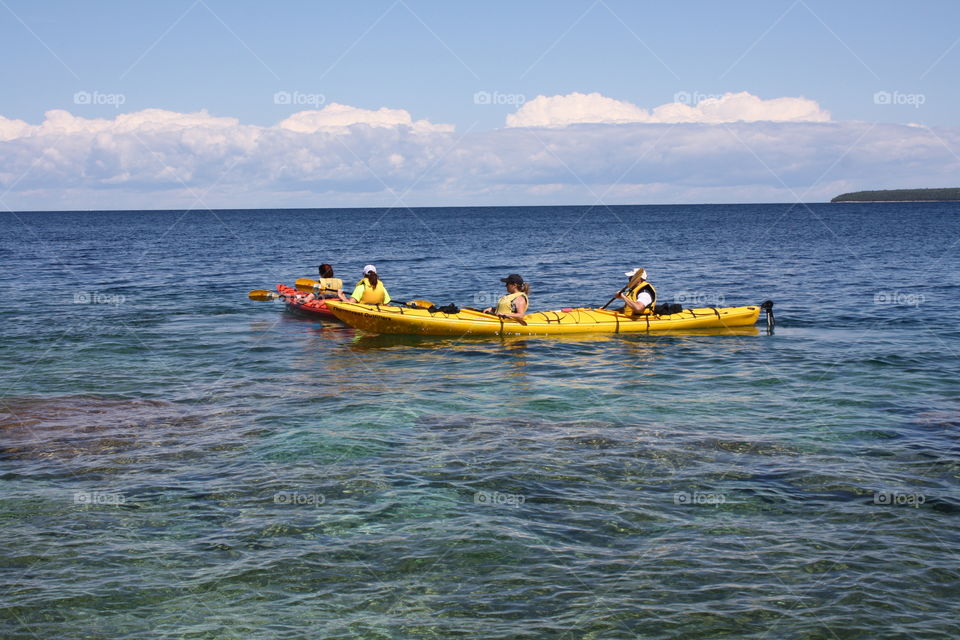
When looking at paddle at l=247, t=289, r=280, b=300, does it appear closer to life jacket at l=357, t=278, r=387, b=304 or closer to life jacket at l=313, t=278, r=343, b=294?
life jacket at l=313, t=278, r=343, b=294

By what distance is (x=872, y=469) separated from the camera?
1039 centimetres

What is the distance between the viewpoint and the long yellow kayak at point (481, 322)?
2055 centimetres

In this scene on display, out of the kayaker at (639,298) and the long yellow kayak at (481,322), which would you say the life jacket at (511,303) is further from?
the kayaker at (639,298)

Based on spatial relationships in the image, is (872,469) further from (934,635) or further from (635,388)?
(635,388)

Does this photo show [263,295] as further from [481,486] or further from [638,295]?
[481,486]

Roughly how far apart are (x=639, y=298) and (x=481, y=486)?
1230cm

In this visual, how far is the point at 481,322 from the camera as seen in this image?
20484mm

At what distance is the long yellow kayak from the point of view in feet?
67.4

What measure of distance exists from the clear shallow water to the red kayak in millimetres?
2260

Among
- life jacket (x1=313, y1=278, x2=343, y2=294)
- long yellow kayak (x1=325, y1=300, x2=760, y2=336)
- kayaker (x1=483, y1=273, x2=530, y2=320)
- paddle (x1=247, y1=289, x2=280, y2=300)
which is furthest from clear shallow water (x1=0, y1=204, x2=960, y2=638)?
paddle (x1=247, y1=289, x2=280, y2=300)

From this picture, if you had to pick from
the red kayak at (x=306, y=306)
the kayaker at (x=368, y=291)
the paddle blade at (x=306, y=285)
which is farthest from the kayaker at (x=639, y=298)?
the paddle blade at (x=306, y=285)

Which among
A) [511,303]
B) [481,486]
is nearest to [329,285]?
[511,303]

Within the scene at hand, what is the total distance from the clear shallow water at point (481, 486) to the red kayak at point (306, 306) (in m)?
2.26

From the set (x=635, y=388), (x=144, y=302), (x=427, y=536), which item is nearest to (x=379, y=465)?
(x=427, y=536)
